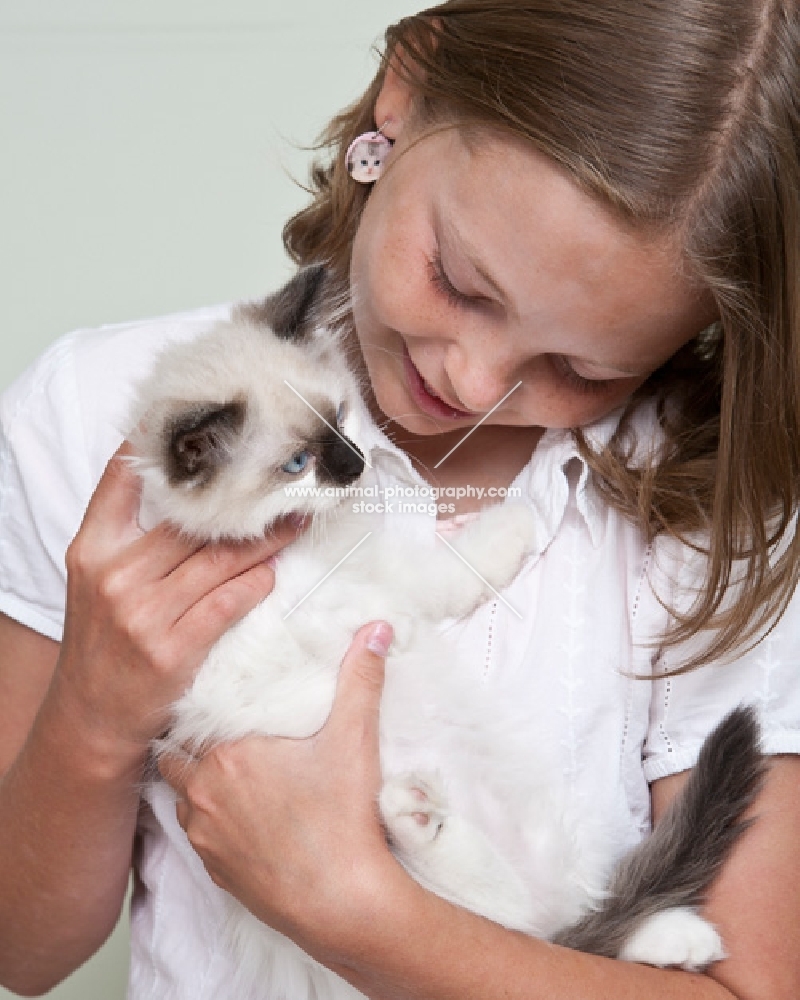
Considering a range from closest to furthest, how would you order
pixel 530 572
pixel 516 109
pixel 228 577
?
pixel 516 109 < pixel 228 577 < pixel 530 572

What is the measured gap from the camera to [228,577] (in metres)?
1.34

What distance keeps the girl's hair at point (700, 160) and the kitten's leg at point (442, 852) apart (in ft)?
1.14

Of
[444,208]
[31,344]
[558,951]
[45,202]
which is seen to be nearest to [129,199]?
[45,202]

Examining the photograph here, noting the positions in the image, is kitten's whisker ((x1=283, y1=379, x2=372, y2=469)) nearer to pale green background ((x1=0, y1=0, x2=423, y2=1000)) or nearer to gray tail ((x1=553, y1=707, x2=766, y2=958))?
gray tail ((x1=553, y1=707, x2=766, y2=958))

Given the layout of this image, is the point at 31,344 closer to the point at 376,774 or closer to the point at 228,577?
the point at 228,577

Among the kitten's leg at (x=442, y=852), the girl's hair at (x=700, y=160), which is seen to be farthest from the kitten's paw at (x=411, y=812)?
the girl's hair at (x=700, y=160)

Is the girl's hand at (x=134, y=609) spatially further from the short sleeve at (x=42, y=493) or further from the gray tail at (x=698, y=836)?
the gray tail at (x=698, y=836)

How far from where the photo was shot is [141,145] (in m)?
2.34

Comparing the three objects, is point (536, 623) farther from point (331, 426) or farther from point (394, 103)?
point (394, 103)

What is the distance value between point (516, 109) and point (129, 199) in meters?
1.34

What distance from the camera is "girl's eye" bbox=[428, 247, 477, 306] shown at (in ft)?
4.23

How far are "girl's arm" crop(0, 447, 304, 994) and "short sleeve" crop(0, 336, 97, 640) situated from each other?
163 mm

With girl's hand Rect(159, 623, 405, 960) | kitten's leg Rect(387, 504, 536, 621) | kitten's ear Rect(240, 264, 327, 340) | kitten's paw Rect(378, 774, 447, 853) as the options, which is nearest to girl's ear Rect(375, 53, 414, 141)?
kitten's ear Rect(240, 264, 327, 340)

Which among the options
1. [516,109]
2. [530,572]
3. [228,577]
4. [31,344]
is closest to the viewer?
[516,109]
